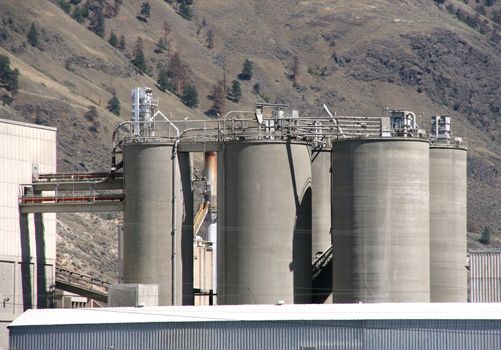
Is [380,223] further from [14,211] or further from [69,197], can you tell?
[14,211]

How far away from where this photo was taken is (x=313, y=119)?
84312 mm

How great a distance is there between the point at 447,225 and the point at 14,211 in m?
24.1

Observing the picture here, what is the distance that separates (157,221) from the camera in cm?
8412

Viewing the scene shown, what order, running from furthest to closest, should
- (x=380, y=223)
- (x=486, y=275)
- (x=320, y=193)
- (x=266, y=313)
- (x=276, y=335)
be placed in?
1. (x=486, y=275)
2. (x=320, y=193)
3. (x=380, y=223)
4. (x=266, y=313)
5. (x=276, y=335)

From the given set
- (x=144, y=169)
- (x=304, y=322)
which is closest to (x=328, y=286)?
(x=144, y=169)

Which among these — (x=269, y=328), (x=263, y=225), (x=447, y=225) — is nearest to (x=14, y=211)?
(x=263, y=225)

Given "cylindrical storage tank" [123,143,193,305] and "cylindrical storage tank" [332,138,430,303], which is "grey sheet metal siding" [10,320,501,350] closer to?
"cylindrical storage tank" [332,138,430,303]

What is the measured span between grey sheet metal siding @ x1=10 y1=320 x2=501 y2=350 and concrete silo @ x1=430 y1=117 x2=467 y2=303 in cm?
1917

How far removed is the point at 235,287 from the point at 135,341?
13.2 metres

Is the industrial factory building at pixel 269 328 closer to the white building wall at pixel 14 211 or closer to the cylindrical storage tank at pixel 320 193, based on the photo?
the white building wall at pixel 14 211

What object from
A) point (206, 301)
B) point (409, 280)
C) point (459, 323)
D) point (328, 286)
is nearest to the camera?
point (459, 323)

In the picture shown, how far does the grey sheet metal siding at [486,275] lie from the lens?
91.2 meters

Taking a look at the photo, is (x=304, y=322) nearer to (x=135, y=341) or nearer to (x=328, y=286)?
(x=135, y=341)

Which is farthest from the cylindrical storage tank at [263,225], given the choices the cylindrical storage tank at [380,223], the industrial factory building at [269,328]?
the industrial factory building at [269,328]
